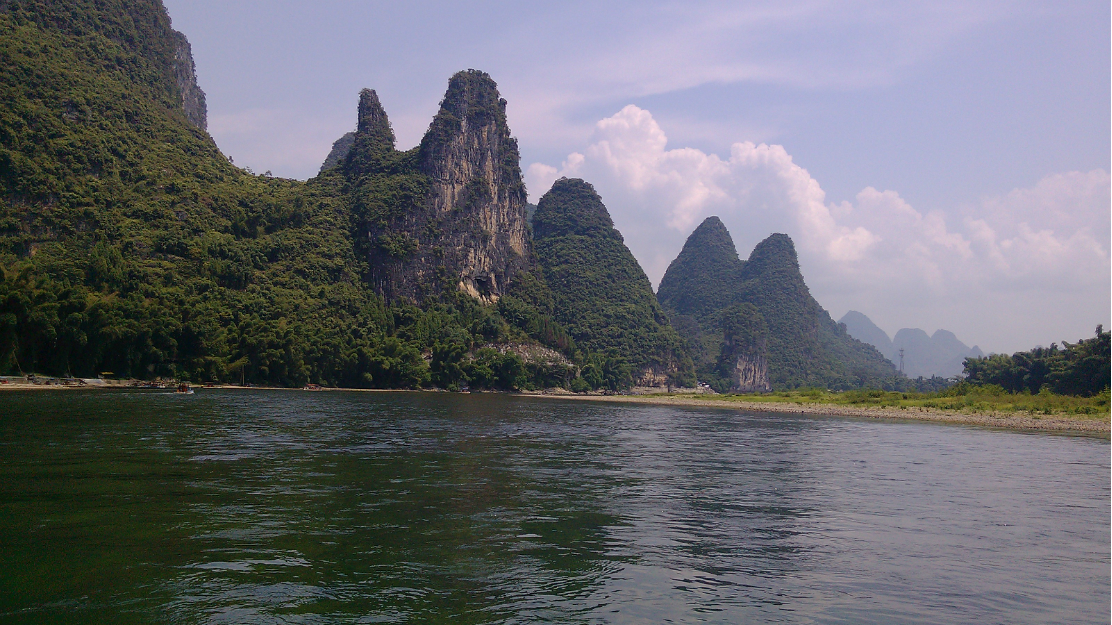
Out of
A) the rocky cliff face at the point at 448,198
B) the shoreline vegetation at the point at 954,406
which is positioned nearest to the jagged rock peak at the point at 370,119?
the rocky cliff face at the point at 448,198

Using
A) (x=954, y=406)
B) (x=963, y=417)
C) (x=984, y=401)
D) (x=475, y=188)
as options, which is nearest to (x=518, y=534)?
(x=963, y=417)

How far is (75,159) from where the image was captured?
353ft

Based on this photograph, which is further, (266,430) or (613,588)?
(266,430)

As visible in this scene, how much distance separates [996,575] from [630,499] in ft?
33.2

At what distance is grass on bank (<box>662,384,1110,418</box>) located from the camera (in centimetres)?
6809

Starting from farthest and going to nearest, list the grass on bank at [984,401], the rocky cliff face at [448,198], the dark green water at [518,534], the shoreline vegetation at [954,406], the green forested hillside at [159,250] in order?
the rocky cliff face at [448,198] < the green forested hillside at [159,250] < the grass on bank at [984,401] < the shoreline vegetation at [954,406] < the dark green water at [518,534]

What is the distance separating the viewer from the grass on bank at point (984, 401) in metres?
68.1

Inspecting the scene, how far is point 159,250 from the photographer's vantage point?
347 feet

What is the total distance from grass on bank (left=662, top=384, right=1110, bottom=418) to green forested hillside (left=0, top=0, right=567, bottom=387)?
6157 cm

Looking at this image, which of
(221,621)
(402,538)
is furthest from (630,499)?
(221,621)

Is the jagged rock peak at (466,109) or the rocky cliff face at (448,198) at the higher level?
the jagged rock peak at (466,109)

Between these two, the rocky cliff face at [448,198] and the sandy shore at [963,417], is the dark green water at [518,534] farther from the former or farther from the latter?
the rocky cliff face at [448,198]

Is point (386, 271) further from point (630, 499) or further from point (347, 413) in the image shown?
point (630, 499)

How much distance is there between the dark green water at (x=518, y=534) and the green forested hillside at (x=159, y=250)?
4628 centimetres
